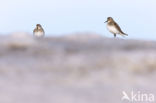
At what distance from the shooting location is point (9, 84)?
9.05 feet

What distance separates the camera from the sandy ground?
2662mm

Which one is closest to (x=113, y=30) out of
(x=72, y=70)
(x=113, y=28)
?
(x=113, y=28)

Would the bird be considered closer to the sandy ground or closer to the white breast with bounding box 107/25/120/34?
the white breast with bounding box 107/25/120/34

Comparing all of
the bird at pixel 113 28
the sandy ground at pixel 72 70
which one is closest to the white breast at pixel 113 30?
the bird at pixel 113 28

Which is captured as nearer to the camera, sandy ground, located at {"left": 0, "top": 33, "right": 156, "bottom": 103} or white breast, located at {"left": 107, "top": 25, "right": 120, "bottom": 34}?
sandy ground, located at {"left": 0, "top": 33, "right": 156, "bottom": 103}

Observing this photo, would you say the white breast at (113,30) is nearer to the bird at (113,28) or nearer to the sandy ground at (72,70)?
the bird at (113,28)

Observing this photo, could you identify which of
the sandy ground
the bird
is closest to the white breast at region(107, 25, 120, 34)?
the bird

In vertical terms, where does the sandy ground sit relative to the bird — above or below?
below

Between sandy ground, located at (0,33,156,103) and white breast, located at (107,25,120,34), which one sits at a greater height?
white breast, located at (107,25,120,34)

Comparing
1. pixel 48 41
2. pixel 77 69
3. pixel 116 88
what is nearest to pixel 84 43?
pixel 48 41

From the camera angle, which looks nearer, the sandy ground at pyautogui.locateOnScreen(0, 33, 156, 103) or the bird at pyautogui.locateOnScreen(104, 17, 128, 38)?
the sandy ground at pyautogui.locateOnScreen(0, 33, 156, 103)

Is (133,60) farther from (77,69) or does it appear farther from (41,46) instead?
(41,46)

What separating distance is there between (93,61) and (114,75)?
0.23 m

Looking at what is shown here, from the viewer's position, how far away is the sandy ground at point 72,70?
105 inches
